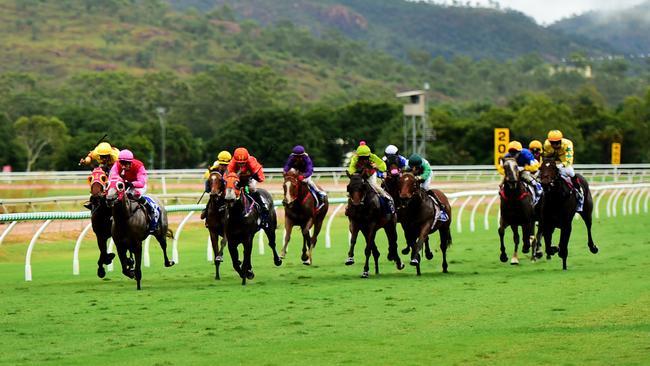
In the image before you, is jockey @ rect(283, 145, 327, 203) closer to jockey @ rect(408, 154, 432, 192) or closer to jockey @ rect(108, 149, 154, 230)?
jockey @ rect(408, 154, 432, 192)

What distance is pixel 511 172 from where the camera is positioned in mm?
18094

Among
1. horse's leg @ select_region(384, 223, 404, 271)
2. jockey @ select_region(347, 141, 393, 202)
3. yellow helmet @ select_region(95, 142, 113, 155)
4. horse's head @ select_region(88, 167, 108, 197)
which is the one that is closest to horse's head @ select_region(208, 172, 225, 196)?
yellow helmet @ select_region(95, 142, 113, 155)

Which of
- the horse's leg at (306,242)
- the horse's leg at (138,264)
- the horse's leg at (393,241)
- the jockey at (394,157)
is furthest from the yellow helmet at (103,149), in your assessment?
the horse's leg at (306,242)

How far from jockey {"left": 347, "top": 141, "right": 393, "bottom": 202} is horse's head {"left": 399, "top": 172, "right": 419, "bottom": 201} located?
0.95ft

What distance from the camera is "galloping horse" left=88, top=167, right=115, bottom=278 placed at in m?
15.1

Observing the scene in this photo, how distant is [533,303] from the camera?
13117 mm

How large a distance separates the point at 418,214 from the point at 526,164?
224 centimetres

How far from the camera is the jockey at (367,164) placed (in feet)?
57.0

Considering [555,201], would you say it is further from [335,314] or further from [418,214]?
[335,314]

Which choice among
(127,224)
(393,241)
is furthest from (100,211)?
(393,241)

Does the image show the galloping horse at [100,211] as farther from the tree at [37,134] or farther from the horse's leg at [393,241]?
the tree at [37,134]

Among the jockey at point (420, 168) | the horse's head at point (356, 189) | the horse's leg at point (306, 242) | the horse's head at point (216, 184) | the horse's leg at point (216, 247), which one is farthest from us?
the horse's leg at point (306, 242)

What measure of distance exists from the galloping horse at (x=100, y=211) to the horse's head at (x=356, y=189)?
3.30 meters

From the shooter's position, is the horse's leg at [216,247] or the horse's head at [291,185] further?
the horse's head at [291,185]
